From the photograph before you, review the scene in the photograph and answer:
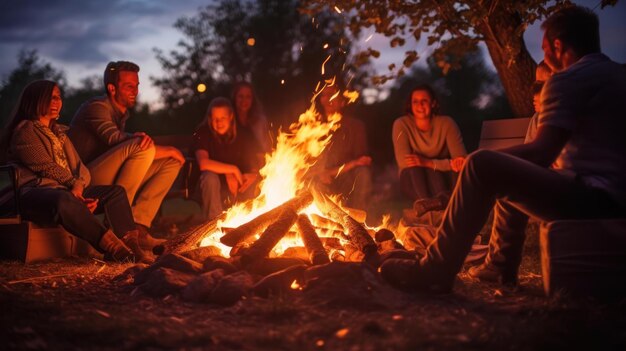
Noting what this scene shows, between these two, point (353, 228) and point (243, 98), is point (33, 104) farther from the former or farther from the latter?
point (353, 228)

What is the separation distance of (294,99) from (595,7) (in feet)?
58.1

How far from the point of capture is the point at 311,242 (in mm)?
5262

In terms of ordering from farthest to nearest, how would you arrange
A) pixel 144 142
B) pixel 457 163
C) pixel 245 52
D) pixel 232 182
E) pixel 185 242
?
1. pixel 245 52
2. pixel 232 182
3. pixel 457 163
4. pixel 144 142
5. pixel 185 242

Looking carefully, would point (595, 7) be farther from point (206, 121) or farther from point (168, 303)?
point (168, 303)

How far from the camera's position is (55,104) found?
6273 millimetres

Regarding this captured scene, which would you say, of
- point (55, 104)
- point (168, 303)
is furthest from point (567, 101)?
point (55, 104)

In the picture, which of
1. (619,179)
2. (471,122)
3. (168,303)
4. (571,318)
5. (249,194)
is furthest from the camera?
(471,122)

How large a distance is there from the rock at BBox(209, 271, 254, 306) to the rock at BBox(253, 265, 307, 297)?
0.09 m

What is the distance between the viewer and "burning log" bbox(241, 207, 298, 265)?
486 cm

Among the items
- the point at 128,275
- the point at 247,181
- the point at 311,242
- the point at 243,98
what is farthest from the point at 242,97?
the point at 128,275

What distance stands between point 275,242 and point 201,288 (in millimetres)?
969

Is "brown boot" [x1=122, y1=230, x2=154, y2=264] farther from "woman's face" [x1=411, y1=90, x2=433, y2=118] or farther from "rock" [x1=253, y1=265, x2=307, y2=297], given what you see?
"woman's face" [x1=411, y1=90, x2=433, y2=118]

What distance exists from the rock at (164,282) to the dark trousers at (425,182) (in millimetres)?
3847

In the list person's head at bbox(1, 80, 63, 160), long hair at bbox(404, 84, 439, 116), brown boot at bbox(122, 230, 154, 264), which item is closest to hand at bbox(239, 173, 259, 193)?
brown boot at bbox(122, 230, 154, 264)
